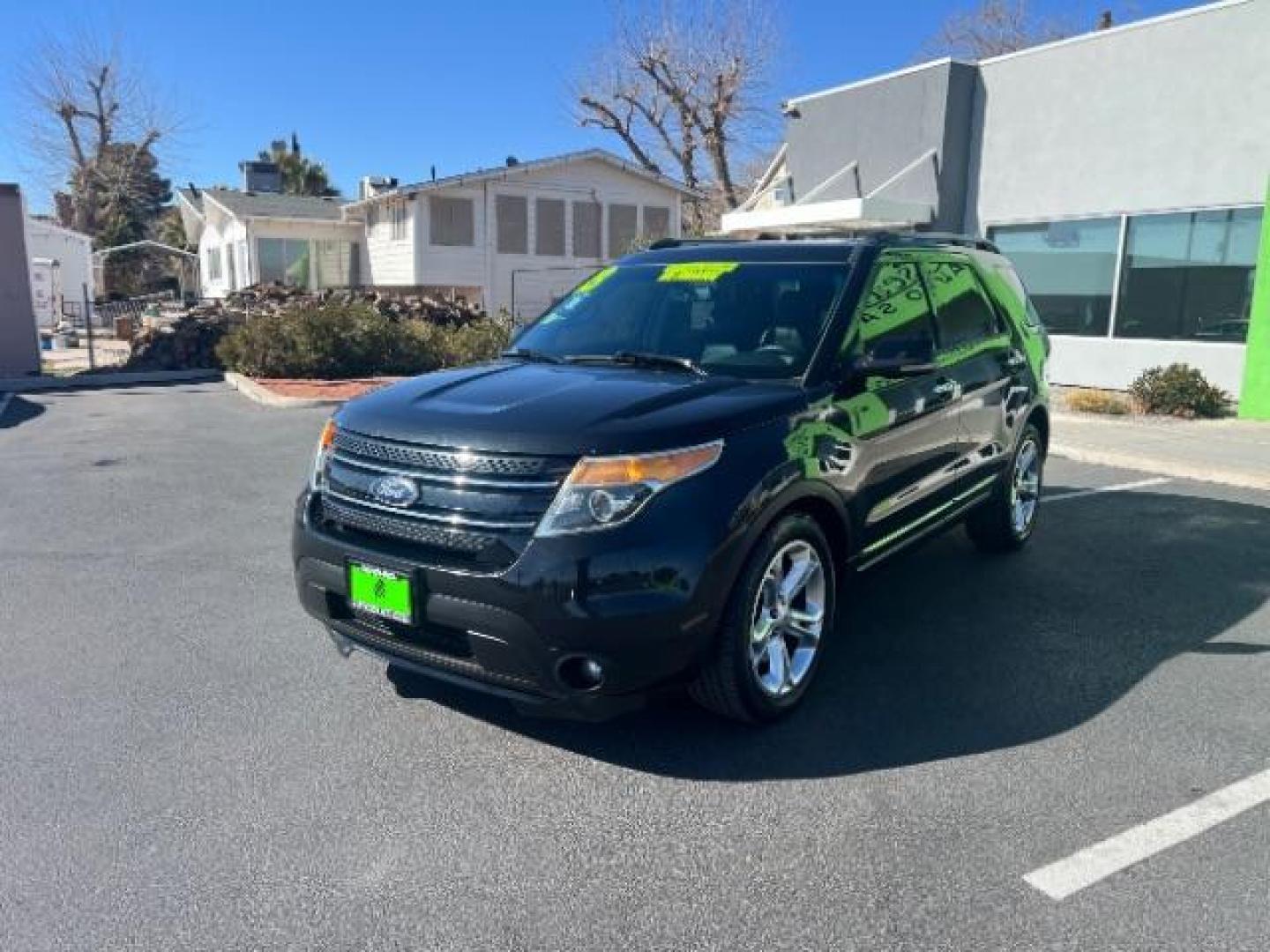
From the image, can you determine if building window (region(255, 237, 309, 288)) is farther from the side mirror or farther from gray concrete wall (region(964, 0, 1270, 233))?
the side mirror

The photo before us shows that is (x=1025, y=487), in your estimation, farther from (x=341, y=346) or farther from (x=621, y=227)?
(x=621, y=227)

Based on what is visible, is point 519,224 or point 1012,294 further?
point 519,224

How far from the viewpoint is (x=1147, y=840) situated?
2969 mm

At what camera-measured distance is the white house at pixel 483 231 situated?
88.9ft

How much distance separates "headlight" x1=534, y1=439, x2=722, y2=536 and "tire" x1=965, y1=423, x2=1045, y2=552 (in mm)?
3082

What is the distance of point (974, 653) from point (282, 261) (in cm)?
3239

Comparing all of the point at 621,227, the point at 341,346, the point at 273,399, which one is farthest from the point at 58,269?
the point at 273,399

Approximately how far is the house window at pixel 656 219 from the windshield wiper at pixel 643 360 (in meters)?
26.3

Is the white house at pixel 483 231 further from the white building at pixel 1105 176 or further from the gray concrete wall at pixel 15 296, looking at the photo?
the white building at pixel 1105 176

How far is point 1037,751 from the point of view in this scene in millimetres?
3527

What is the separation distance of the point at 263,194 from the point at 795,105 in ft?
81.1

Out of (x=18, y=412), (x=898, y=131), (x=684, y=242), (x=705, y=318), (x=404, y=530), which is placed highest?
(x=898, y=131)

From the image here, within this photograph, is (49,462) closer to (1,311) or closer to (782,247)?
(782,247)

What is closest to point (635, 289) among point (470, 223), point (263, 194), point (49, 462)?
point (49, 462)
